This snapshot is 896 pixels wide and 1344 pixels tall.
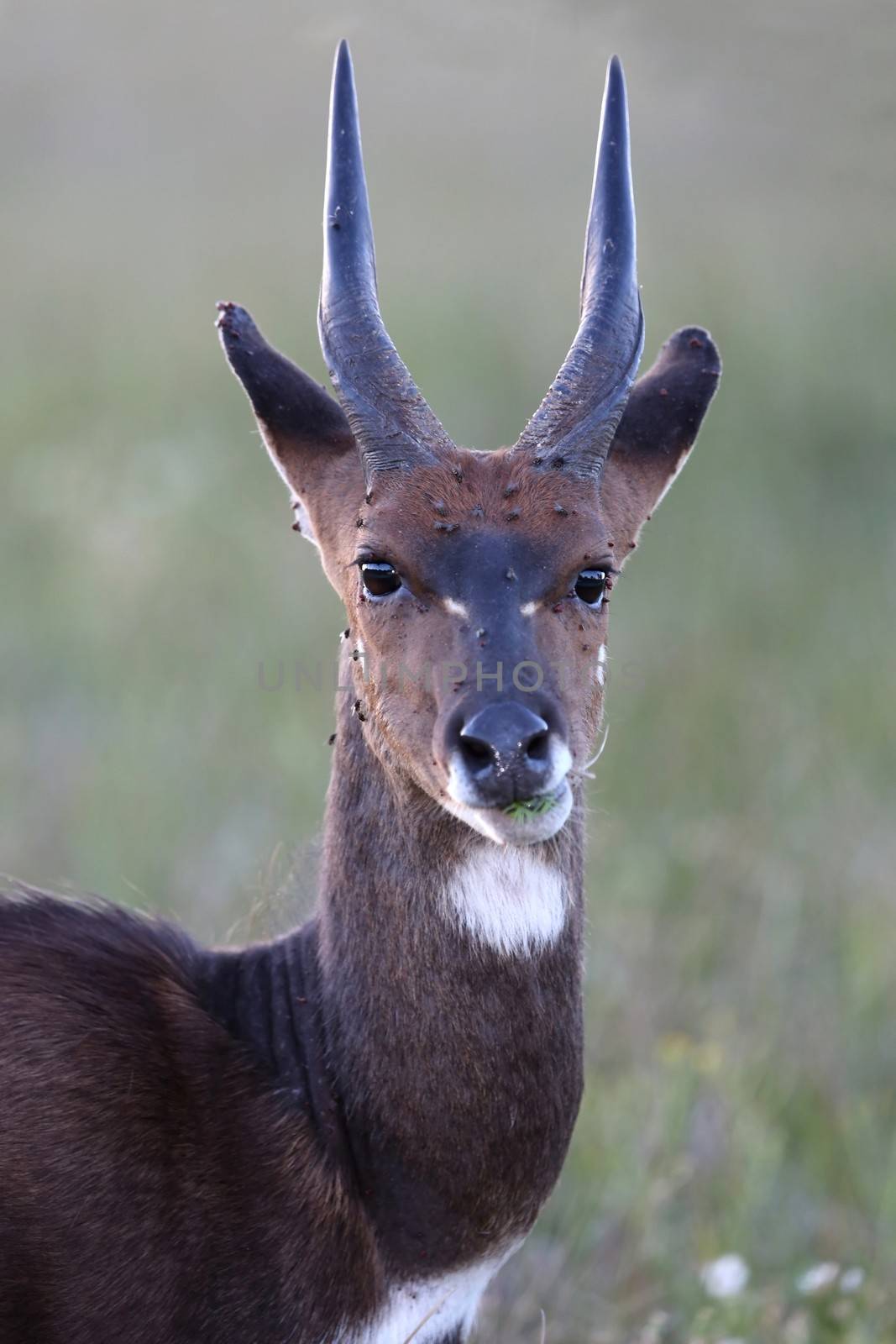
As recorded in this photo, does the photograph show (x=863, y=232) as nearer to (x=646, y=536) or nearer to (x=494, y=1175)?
(x=646, y=536)

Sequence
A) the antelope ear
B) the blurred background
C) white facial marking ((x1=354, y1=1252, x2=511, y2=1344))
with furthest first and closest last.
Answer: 1. the blurred background
2. the antelope ear
3. white facial marking ((x1=354, y1=1252, x2=511, y2=1344))

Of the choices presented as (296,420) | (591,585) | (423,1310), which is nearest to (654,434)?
(591,585)

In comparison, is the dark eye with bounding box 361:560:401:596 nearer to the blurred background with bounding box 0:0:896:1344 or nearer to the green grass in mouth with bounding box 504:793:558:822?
the green grass in mouth with bounding box 504:793:558:822

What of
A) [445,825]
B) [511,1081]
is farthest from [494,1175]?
[445,825]

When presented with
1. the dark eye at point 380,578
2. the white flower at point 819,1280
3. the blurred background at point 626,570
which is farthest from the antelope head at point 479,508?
the white flower at point 819,1280

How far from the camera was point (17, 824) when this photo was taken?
894cm

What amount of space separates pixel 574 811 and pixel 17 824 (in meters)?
5.42

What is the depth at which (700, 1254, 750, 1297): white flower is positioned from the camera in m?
5.41

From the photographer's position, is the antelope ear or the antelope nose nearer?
the antelope nose

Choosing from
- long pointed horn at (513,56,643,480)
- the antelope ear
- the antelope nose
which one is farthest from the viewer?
the antelope ear

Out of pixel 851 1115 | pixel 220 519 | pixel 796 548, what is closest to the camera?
pixel 851 1115

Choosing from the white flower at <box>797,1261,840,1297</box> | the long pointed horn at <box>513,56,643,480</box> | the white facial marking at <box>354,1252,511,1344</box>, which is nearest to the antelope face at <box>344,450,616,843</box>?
Result: the long pointed horn at <box>513,56,643,480</box>

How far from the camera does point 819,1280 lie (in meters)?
5.38

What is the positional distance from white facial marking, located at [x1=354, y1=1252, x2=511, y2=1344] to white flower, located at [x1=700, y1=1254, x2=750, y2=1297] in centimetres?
162
